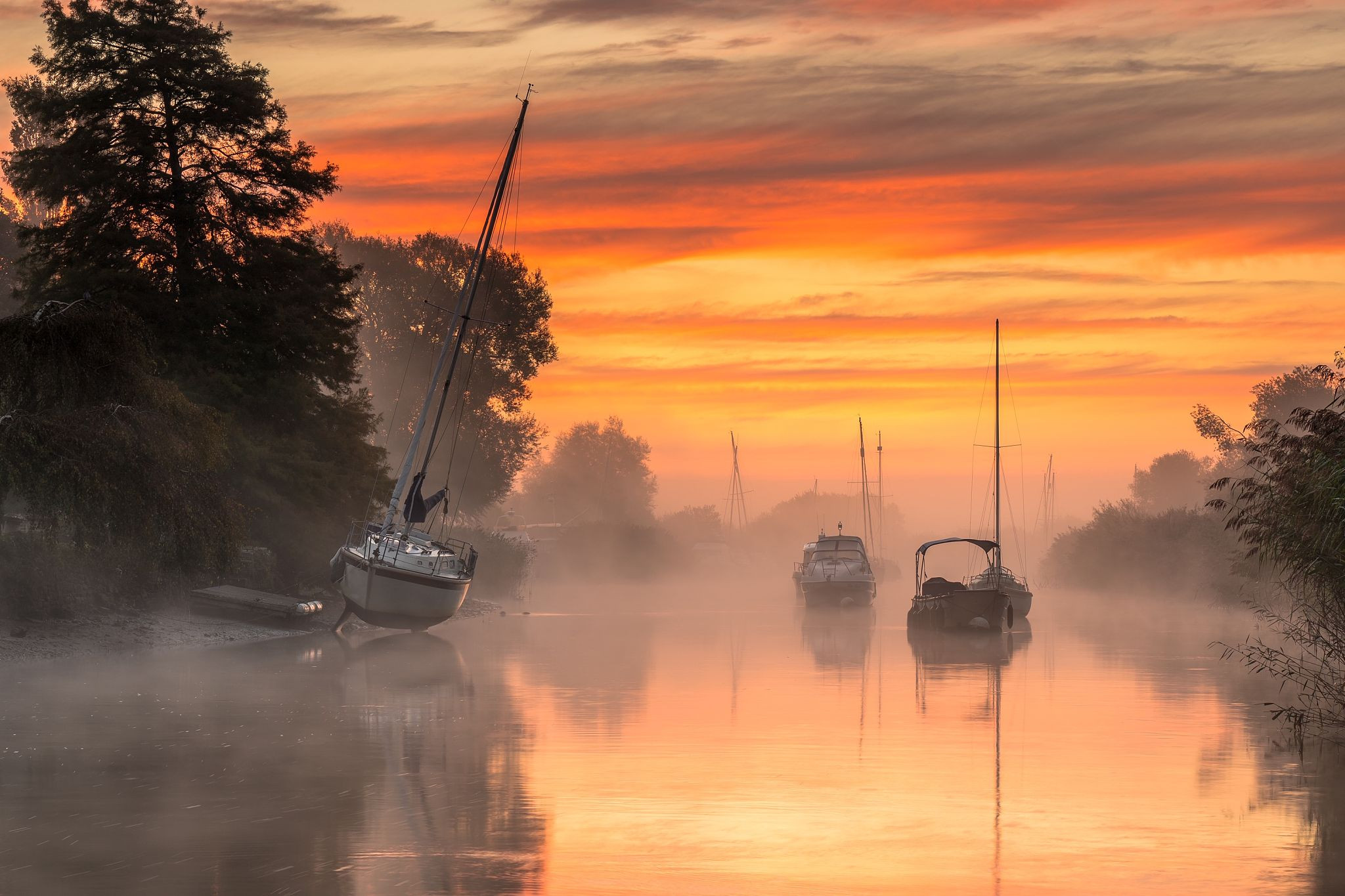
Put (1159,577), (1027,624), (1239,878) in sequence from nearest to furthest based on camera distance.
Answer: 1. (1239,878)
2. (1027,624)
3. (1159,577)

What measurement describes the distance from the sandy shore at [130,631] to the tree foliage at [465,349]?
95.8 ft

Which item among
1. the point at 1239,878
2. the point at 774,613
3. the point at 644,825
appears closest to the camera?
the point at 1239,878

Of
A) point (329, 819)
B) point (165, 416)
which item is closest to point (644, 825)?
point (329, 819)

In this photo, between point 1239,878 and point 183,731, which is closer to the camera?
point 1239,878

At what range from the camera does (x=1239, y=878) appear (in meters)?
14.1

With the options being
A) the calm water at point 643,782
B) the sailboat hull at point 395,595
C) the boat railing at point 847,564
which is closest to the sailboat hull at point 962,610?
the calm water at point 643,782

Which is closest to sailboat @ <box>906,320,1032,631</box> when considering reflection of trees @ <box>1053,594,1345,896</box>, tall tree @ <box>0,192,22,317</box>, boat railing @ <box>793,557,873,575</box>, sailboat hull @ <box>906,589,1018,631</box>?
sailboat hull @ <box>906,589,1018,631</box>

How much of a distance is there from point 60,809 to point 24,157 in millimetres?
33258

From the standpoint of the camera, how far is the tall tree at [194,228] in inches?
1751

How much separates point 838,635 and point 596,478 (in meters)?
112

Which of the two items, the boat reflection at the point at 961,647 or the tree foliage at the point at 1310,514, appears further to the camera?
the boat reflection at the point at 961,647

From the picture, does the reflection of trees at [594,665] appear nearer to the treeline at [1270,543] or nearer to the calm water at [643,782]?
the calm water at [643,782]

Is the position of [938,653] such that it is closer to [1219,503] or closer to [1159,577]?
[1219,503]

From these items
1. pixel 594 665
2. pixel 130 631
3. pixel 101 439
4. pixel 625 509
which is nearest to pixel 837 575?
pixel 594 665
